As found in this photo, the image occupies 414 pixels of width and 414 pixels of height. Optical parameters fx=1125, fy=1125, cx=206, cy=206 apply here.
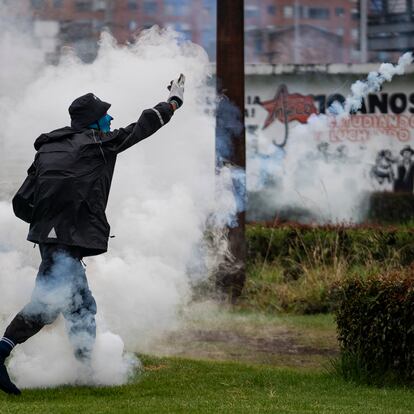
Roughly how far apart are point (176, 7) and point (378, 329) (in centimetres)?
781

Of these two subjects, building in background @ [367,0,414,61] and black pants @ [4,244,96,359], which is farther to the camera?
building in background @ [367,0,414,61]

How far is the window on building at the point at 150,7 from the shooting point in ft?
52.5

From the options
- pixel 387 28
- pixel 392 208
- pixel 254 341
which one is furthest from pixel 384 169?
pixel 254 341

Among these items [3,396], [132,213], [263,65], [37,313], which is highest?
[263,65]

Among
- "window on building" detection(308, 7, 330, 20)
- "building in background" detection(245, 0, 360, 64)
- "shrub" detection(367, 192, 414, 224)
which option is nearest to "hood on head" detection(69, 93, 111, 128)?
"shrub" detection(367, 192, 414, 224)

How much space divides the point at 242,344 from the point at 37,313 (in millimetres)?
3178

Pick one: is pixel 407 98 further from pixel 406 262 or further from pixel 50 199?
pixel 50 199

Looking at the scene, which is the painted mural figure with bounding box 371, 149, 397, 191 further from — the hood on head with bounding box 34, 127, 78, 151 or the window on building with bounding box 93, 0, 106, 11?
the hood on head with bounding box 34, 127, 78, 151

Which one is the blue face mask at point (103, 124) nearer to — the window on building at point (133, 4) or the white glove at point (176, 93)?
the white glove at point (176, 93)

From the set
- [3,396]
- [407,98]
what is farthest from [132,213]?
[407,98]

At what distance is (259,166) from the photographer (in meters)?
18.8

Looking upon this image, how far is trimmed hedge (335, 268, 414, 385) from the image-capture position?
7.83 meters

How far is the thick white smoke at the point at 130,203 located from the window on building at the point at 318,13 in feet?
55.3

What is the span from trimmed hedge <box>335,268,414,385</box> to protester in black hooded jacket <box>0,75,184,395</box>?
197 cm
